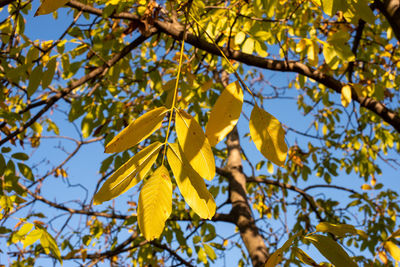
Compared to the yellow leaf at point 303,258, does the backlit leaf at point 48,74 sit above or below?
above

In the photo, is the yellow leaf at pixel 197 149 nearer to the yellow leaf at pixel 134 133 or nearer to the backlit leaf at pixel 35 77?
the yellow leaf at pixel 134 133

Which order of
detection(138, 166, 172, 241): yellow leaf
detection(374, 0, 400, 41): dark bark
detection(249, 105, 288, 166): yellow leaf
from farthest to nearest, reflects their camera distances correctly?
detection(374, 0, 400, 41): dark bark
detection(249, 105, 288, 166): yellow leaf
detection(138, 166, 172, 241): yellow leaf

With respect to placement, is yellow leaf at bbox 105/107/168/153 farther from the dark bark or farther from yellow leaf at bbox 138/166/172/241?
the dark bark

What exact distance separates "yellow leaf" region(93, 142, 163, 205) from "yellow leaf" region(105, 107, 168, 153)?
0.04m

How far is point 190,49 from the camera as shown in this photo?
3295 millimetres

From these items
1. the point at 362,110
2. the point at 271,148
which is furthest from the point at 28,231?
the point at 362,110

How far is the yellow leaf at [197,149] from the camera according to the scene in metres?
0.64

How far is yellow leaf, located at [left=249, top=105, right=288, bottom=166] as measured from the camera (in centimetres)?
69

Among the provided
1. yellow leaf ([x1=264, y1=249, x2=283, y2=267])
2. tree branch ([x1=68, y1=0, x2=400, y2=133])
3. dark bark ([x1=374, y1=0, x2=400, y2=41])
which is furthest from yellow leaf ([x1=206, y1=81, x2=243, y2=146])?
dark bark ([x1=374, y1=0, x2=400, y2=41])

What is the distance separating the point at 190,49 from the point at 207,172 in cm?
284

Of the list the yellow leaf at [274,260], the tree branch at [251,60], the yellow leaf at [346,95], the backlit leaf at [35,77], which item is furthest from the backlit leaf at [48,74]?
the yellow leaf at [346,95]

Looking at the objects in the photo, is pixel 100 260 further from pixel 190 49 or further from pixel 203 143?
pixel 203 143

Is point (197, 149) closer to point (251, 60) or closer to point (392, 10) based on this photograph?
point (251, 60)

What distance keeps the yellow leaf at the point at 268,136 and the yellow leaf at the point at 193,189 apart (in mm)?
161
